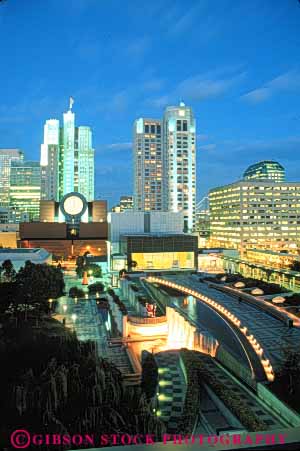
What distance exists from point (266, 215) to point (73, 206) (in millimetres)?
25217

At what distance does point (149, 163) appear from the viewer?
194 ft

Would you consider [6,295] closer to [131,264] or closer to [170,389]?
[170,389]

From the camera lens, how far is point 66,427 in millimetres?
4191

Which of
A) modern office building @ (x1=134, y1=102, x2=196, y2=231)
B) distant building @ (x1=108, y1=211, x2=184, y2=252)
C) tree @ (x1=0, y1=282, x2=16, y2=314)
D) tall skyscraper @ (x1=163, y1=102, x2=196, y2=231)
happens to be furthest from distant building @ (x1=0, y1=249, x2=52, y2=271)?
tall skyscraper @ (x1=163, y1=102, x2=196, y2=231)

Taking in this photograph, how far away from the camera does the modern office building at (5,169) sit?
71244mm

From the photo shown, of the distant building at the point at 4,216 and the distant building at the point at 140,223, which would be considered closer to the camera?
the distant building at the point at 140,223

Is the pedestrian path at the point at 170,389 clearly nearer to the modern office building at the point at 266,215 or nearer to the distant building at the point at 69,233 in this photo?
the distant building at the point at 69,233

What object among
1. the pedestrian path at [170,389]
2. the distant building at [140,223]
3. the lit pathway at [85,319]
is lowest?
the lit pathway at [85,319]

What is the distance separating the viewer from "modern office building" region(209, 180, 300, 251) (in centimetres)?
4606

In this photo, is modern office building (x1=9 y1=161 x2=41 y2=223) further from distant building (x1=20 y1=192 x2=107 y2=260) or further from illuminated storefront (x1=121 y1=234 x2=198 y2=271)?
illuminated storefront (x1=121 y1=234 x2=198 y2=271)

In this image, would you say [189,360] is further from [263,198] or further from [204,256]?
[263,198]

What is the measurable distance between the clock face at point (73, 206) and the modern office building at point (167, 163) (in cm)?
1726

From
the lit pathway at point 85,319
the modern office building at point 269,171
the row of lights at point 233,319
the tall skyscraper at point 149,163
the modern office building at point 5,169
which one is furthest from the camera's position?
the modern office building at point 269,171

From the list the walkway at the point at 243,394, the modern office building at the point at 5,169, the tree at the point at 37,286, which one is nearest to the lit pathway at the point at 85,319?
the tree at the point at 37,286
